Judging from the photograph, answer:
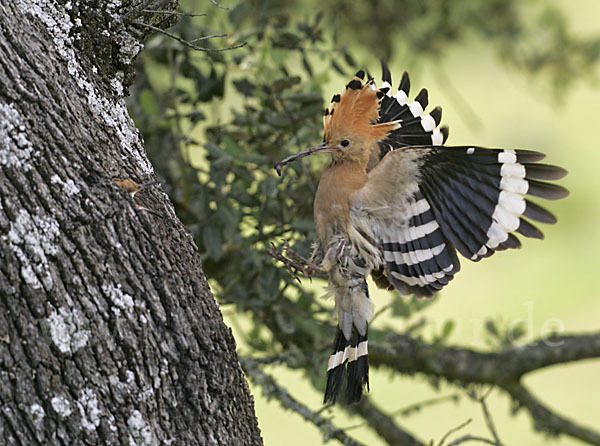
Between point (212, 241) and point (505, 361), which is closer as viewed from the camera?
point (212, 241)

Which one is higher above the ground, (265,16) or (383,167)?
(265,16)

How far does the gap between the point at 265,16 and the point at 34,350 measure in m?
1.53

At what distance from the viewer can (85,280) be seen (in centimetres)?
114

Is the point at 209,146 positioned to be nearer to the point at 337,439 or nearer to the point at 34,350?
the point at 337,439

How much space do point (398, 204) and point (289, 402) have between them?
65cm

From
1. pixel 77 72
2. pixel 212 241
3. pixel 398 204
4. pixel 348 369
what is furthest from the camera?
pixel 212 241

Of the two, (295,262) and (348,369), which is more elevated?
(295,262)

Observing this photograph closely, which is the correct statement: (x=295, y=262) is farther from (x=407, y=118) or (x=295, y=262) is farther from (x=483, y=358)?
(x=483, y=358)

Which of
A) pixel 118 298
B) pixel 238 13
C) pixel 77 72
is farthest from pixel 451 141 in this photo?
pixel 118 298

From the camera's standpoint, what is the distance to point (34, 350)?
1100 millimetres

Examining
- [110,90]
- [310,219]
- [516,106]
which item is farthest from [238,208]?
[516,106]

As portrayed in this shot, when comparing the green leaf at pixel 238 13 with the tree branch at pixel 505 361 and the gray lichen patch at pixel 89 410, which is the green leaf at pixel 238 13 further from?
the gray lichen patch at pixel 89 410

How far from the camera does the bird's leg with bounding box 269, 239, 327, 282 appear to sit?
5.96 ft

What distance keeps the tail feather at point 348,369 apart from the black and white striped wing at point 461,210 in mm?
235
